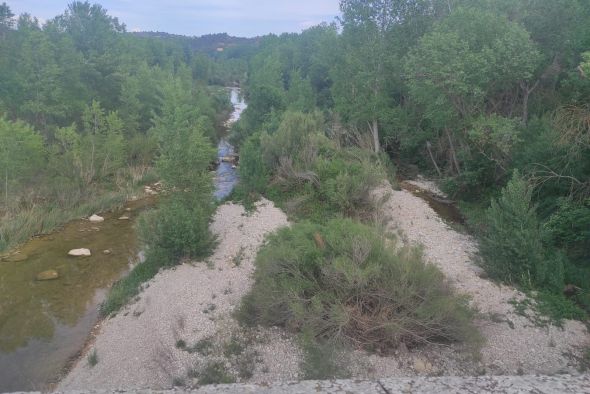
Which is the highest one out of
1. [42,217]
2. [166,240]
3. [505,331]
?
[166,240]

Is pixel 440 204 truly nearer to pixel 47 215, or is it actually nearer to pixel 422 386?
pixel 422 386

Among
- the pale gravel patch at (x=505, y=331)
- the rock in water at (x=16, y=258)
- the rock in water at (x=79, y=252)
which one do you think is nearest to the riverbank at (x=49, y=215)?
the rock in water at (x=16, y=258)

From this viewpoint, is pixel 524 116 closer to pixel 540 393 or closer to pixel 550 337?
pixel 550 337

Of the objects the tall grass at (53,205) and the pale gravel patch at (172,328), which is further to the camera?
the tall grass at (53,205)

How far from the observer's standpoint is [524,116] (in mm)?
20797

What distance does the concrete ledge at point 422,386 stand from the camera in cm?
602

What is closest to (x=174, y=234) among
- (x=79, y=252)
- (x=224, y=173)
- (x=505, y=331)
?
(x=79, y=252)

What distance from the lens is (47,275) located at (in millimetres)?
14984

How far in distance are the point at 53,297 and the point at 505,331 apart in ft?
43.3

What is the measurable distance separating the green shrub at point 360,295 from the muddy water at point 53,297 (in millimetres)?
5766

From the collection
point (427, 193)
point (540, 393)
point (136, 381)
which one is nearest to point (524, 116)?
point (427, 193)

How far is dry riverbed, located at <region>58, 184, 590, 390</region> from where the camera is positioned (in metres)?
8.99

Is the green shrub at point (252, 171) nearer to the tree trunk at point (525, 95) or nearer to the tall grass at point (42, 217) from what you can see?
the tall grass at point (42, 217)

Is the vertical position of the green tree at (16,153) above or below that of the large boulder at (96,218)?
above
